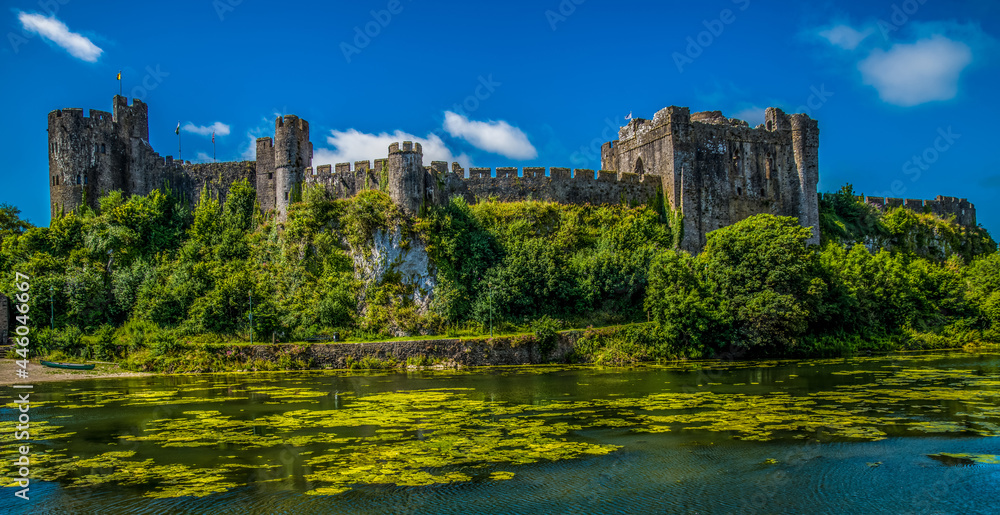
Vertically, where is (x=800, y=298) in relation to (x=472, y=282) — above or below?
below

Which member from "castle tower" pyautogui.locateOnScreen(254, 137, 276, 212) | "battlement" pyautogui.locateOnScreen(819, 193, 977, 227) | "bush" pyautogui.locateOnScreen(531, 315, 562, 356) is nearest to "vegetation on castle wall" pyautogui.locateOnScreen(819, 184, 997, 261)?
"battlement" pyautogui.locateOnScreen(819, 193, 977, 227)

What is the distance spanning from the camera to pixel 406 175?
107ft

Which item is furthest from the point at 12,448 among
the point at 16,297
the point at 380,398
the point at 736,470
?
the point at 16,297

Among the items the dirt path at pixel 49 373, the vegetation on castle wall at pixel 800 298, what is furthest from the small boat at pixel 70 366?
the vegetation on castle wall at pixel 800 298

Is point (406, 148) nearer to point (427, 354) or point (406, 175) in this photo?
point (406, 175)

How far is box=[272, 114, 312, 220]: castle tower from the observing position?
116 ft

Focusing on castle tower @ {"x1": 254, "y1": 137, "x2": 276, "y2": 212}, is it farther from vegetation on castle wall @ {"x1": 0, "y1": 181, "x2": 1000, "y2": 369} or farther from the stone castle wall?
the stone castle wall

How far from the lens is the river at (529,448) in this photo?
31.0 feet

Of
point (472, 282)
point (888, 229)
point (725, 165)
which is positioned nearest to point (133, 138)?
point (472, 282)

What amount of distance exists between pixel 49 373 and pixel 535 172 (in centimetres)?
2372

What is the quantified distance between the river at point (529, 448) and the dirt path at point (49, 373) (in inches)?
215

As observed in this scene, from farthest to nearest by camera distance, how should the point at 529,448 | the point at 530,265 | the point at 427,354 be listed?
the point at 530,265
the point at 427,354
the point at 529,448

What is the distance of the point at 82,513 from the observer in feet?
29.7

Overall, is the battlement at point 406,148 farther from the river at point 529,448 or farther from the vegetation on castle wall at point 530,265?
the river at point 529,448
